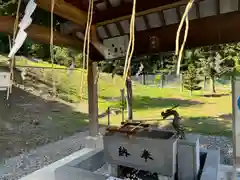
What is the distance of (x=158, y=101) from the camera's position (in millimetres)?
7625

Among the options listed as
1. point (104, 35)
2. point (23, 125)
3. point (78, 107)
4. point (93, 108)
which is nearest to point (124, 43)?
point (104, 35)

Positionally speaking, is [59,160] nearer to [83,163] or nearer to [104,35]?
[83,163]

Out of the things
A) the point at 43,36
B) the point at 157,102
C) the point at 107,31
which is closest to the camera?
the point at 43,36

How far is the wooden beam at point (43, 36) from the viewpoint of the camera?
1515 millimetres

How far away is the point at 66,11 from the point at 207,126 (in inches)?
178

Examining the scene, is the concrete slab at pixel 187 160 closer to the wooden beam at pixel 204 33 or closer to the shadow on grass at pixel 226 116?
the wooden beam at pixel 204 33

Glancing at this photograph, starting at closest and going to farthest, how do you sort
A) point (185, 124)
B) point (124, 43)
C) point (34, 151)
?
point (124, 43), point (34, 151), point (185, 124)

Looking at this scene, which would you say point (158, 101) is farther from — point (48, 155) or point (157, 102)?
point (48, 155)

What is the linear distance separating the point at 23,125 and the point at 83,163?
3.20m

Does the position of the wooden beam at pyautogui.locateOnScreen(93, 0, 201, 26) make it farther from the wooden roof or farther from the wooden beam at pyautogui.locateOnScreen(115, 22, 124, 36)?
the wooden beam at pyautogui.locateOnScreen(115, 22, 124, 36)

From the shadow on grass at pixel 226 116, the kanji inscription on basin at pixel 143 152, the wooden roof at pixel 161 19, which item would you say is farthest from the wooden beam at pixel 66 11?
the shadow on grass at pixel 226 116

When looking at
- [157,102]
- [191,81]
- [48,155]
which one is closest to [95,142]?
[48,155]

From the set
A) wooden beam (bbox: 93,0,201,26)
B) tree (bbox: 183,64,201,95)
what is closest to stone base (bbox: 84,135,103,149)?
wooden beam (bbox: 93,0,201,26)

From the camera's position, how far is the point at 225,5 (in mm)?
2027
